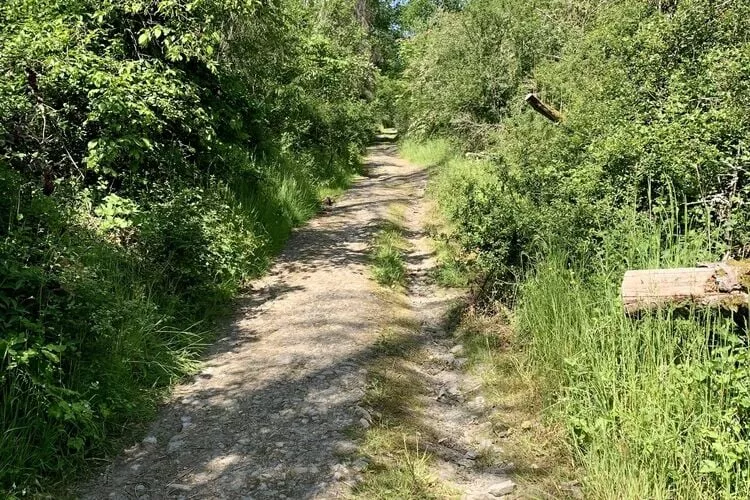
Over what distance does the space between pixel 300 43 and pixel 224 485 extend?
13.7m

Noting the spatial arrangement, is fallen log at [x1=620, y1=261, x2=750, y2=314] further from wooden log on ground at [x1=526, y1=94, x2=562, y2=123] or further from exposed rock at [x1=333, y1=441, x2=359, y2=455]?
wooden log on ground at [x1=526, y1=94, x2=562, y2=123]

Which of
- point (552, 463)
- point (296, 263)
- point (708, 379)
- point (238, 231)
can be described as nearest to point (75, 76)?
point (238, 231)

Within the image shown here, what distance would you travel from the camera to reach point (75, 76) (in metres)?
5.75

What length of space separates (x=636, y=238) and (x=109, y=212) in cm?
490

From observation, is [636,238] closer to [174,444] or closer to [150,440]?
[174,444]

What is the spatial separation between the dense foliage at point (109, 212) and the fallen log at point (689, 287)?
11.5 feet

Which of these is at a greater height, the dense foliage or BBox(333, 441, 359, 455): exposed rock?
the dense foliage

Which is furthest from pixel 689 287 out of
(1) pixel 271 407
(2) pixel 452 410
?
(1) pixel 271 407

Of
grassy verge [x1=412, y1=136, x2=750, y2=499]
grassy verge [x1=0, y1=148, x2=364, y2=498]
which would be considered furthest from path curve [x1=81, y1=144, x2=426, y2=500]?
grassy verge [x1=412, y1=136, x2=750, y2=499]

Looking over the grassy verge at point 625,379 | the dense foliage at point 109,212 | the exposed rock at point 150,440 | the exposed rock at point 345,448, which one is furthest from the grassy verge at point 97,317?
the grassy verge at point 625,379

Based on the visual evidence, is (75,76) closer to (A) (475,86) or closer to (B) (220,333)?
(B) (220,333)

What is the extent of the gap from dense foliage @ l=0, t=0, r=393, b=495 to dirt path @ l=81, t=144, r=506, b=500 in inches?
12.9

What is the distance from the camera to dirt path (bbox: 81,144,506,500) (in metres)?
3.43

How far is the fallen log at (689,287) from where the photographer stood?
10.7ft
